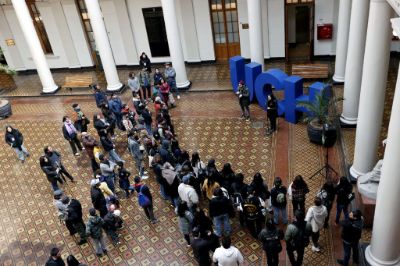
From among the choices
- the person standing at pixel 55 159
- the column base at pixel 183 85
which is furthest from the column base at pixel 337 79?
the person standing at pixel 55 159

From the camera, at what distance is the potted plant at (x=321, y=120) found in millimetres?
10430

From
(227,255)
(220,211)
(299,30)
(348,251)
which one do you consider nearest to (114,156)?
(220,211)

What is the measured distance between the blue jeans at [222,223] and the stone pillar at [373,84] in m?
3.36

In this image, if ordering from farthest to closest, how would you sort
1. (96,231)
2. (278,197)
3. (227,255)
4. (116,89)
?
(116,89) < (96,231) < (278,197) < (227,255)

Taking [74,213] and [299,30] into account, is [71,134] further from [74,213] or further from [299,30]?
[299,30]

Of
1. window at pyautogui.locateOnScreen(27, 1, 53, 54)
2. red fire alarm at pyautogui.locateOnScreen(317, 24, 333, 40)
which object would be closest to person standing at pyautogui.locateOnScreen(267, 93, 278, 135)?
red fire alarm at pyautogui.locateOnScreen(317, 24, 333, 40)

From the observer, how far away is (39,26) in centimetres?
1906

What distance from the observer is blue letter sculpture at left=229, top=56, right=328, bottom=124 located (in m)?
12.1

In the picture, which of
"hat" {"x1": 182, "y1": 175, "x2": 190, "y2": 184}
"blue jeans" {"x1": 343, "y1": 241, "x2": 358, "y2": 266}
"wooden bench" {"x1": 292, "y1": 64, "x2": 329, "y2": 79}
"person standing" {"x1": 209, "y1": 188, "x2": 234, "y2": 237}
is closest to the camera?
"blue jeans" {"x1": 343, "y1": 241, "x2": 358, "y2": 266}

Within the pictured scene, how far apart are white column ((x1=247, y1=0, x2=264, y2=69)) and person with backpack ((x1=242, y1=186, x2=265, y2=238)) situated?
25.0 feet

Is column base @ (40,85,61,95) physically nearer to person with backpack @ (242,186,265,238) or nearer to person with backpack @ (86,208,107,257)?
person with backpack @ (86,208,107,257)

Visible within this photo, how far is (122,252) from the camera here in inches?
352

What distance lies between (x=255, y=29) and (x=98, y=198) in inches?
331

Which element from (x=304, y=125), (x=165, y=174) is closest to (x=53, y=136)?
(x=165, y=174)
